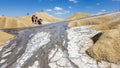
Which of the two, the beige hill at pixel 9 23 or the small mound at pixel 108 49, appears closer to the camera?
the small mound at pixel 108 49

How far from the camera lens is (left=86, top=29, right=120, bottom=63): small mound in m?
23.1

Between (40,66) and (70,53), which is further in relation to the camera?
(70,53)

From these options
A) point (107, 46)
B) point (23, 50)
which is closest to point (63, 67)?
point (107, 46)

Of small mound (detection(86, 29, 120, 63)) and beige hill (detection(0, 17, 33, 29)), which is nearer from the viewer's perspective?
small mound (detection(86, 29, 120, 63))

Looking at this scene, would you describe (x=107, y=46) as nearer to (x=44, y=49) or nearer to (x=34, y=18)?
(x=44, y=49)

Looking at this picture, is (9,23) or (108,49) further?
(9,23)

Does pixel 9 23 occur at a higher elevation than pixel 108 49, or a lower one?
higher

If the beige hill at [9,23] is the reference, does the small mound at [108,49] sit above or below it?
below

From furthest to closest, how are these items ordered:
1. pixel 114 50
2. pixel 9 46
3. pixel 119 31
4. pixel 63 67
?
1. pixel 9 46
2. pixel 119 31
3. pixel 114 50
4. pixel 63 67

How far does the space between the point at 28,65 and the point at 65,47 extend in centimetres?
731

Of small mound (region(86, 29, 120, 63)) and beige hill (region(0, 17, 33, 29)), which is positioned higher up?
beige hill (region(0, 17, 33, 29))

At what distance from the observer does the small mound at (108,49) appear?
2306 centimetres

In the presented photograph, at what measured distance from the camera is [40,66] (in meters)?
21.7

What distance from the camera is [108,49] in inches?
956
